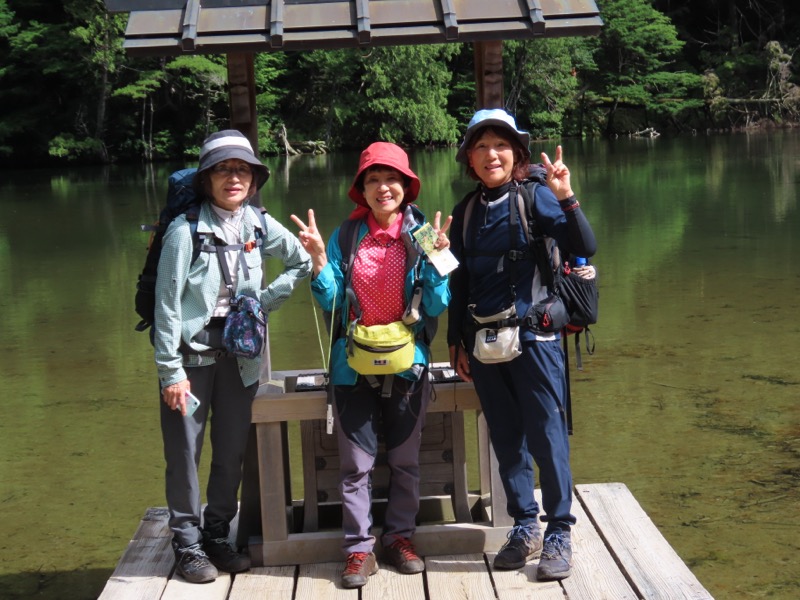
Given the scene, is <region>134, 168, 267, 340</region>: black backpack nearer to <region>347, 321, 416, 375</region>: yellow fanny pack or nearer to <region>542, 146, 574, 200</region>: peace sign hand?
<region>347, 321, 416, 375</region>: yellow fanny pack

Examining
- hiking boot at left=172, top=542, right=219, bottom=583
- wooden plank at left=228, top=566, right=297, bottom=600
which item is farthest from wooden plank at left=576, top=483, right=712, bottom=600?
hiking boot at left=172, top=542, right=219, bottom=583

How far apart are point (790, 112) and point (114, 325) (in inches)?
1444

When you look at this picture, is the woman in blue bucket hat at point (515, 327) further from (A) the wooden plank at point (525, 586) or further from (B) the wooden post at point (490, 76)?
(B) the wooden post at point (490, 76)

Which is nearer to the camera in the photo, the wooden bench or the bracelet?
the bracelet

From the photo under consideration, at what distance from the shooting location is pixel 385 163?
3398 millimetres

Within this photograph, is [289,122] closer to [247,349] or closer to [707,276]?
[707,276]

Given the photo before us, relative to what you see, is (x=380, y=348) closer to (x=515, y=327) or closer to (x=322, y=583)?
(x=515, y=327)

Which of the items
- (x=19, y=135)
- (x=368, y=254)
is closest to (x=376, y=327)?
(x=368, y=254)

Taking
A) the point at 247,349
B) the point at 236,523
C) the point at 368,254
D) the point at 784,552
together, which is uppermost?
the point at 368,254

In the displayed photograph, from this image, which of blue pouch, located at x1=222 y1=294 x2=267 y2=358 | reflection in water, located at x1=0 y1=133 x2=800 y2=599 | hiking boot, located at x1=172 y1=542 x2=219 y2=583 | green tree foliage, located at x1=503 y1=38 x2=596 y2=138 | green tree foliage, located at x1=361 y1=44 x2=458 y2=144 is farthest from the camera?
green tree foliage, located at x1=503 y1=38 x2=596 y2=138

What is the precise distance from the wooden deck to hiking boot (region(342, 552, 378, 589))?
0.02 m

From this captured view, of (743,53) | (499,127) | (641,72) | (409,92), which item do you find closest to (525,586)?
(499,127)

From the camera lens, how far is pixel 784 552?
4.64 meters

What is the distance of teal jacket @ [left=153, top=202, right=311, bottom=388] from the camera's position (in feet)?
11.0
